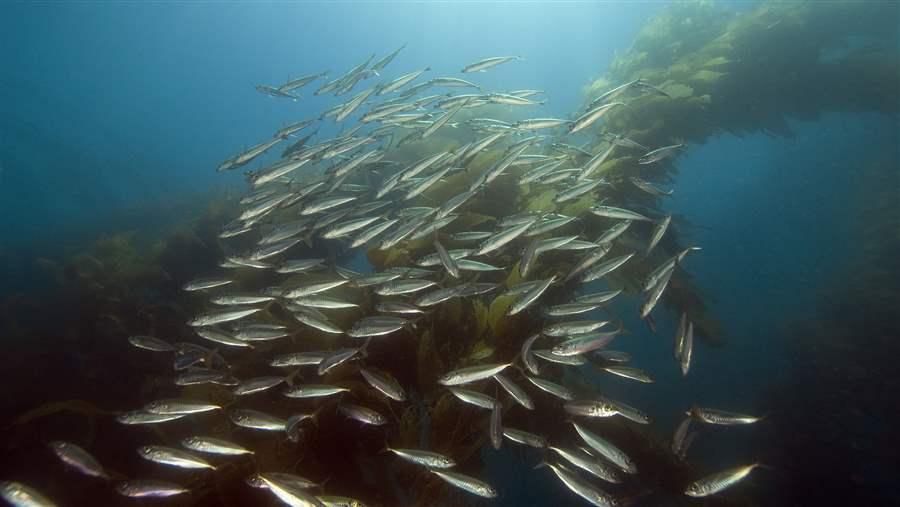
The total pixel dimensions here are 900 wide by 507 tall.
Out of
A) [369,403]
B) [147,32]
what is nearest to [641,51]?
[369,403]

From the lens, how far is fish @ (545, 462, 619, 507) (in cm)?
389

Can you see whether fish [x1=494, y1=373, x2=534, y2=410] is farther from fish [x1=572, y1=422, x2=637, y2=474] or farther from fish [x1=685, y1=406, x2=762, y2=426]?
fish [x1=685, y1=406, x2=762, y2=426]

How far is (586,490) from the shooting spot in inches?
153

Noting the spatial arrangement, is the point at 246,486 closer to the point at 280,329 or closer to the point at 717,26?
the point at 280,329

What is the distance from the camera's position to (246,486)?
437 centimetres

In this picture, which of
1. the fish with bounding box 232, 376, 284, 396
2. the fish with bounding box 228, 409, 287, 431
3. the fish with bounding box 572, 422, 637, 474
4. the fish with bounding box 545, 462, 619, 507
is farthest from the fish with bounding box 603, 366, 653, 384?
the fish with bounding box 232, 376, 284, 396

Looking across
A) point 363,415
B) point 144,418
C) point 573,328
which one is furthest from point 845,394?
point 144,418

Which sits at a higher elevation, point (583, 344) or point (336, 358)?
point (336, 358)

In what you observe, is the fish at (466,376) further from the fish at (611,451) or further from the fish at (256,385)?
the fish at (256,385)

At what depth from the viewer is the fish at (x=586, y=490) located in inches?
153

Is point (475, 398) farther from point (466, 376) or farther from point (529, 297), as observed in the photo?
point (529, 297)

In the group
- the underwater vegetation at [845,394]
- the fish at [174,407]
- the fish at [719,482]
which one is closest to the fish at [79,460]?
the fish at [174,407]

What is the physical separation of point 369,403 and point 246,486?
1478 mm

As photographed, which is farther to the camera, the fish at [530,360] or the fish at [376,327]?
the fish at [376,327]
